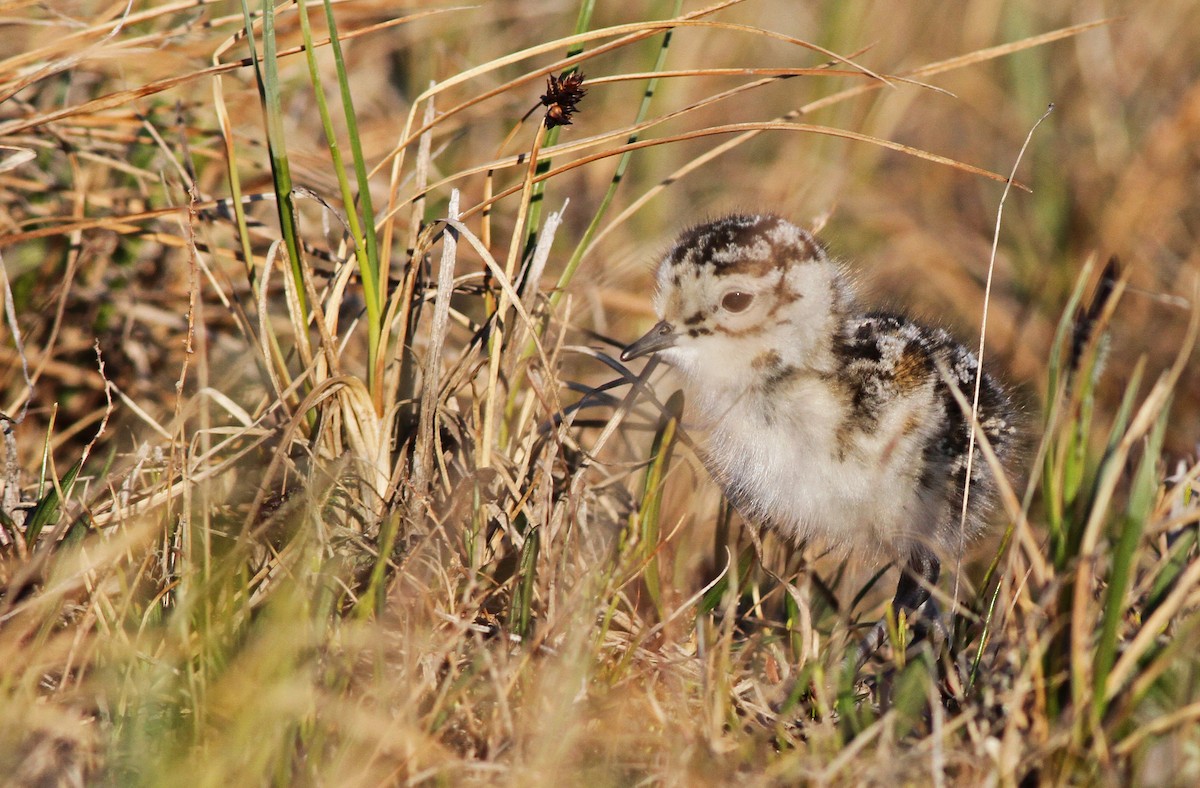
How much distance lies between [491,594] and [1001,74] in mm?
4787

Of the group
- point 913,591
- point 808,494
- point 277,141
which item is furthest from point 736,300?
point 277,141

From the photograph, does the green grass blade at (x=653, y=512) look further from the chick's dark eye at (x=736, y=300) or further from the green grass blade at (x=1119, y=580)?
the green grass blade at (x=1119, y=580)

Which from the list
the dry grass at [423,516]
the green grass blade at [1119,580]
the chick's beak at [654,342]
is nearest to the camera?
the green grass blade at [1119,580]

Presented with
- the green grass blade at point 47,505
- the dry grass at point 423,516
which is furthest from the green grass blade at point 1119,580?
the green grass blade at point 47,505

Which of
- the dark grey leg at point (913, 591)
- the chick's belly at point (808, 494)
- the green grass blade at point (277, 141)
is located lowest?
the dark grey leg at point (913, 591)

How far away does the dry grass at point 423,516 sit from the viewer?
2.01 m

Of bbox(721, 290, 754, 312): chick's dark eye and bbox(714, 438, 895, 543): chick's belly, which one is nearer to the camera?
bbox(714, 438, 895, 543): chick's belly

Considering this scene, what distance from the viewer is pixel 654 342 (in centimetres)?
294

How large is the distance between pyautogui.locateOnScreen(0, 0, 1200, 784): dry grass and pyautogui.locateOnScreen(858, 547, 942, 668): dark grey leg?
12 cm

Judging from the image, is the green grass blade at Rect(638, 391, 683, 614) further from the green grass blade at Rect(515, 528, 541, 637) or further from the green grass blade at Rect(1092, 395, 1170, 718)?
the green grass blade at Rect(1092, 395, 1170, 718)

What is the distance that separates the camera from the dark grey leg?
2.75 m

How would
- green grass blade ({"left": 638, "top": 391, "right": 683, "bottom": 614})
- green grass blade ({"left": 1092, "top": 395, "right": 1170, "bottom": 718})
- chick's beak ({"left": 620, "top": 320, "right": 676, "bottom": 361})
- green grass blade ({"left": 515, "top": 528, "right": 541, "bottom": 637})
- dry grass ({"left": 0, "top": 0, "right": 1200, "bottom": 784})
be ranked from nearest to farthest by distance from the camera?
green grass blade ({"left": 1092, "top": 395, "right": 1170, "bottom": 718}) → dry grass ({"left": 0, "top": 0, "right": 1200, "bottom": 784}) → green grass blade ({"left": 515, "top": 528, "right": 541, "bottom": 637}) → green grass blade ({"left": 638, "top": 391, "right": 683, "bottom": 614}) → chick's beak ({"left": 620, "top": 320, "right": 676, "bottom": 361})

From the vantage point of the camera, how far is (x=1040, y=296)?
5270mm

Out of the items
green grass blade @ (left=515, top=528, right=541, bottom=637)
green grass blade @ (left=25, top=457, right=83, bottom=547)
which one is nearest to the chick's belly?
green grass blade @ (left=515, top=528, right=541, bottom=637)
